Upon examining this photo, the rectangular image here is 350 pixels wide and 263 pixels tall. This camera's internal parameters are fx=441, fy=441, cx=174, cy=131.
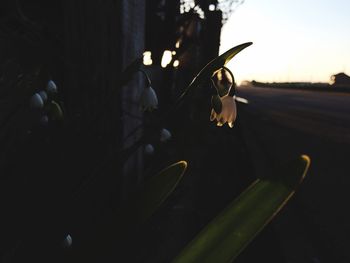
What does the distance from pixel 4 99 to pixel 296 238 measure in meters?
1.82

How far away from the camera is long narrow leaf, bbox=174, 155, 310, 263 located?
0.96 metres

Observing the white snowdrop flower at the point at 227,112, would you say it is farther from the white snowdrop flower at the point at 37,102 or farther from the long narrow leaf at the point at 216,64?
the white snowdrop flower at the point at 37,102

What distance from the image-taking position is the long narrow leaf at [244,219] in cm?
96

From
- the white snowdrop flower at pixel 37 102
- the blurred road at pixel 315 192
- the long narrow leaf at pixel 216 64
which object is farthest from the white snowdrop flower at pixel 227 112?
the blurred road at pixel 315 192

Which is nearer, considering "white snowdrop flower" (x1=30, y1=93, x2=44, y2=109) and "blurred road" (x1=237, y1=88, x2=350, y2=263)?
"white snowdrop flower" (x1=30, y1=93, x2=44, y2=109)

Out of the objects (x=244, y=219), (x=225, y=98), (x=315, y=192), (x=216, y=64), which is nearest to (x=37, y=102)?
(x=225, y=98)

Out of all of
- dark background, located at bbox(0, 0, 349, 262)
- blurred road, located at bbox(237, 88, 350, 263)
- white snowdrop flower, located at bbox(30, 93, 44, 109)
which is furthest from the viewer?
blurred road, located at bbox(237, 88, 350, 263)

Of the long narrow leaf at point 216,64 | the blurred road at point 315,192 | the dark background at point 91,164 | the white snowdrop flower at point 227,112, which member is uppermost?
the long narrow leaf at point 216,64

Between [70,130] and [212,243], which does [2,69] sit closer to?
[70,130]

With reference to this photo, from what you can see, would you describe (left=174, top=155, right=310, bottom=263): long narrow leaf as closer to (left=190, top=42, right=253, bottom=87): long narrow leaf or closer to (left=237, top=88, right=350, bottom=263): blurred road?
(left=190, top=42, right=253, bottom=87): long narrow leaf

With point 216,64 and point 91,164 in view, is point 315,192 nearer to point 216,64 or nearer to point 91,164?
point 91,164

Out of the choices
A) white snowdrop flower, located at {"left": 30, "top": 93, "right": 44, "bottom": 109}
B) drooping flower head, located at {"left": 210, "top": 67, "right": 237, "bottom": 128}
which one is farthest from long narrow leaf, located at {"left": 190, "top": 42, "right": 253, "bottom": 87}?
white snowdrop flower, located at {"left": 30, "top": 93, "right": 44, "bottom": 109}

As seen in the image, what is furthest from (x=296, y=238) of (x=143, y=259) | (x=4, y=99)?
(x=4, y=99)

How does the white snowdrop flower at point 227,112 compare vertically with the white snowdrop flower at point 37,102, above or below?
above
